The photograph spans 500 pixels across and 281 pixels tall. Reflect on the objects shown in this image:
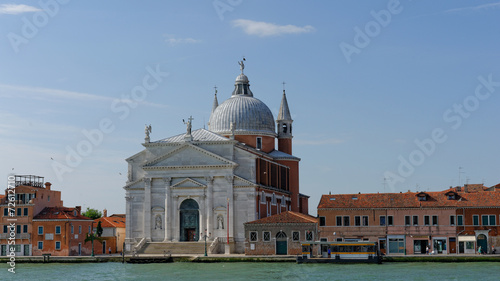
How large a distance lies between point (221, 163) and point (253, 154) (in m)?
2.54

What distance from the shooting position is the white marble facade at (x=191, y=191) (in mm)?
66688

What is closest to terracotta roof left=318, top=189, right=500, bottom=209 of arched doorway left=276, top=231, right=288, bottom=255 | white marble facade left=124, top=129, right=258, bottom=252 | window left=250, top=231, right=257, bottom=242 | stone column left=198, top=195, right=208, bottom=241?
arched doorway left=276, top=231, right=288, bottom=255

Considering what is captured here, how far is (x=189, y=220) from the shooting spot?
67.9 m

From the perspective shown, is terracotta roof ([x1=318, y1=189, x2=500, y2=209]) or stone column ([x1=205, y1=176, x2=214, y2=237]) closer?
terracotta roof ([x1=318, y1=189, x2=500, y2=209])

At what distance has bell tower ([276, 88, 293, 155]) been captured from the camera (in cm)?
8075

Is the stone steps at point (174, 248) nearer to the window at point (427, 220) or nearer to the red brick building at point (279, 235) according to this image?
the red brick building at point (279, 235)

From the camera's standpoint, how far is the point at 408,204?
61.1 metres

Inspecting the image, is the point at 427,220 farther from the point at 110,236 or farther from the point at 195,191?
the point at 110,236

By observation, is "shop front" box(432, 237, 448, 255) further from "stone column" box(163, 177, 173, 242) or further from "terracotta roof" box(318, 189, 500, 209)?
"stone column" box(163, 177, 173, 242)

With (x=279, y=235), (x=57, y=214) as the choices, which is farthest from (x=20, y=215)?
(x=279, y=235)

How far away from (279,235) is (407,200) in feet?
29.8

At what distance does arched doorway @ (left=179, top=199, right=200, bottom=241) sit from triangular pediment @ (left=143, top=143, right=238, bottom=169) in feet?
9.51

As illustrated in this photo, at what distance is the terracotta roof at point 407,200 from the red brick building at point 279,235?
6.38ft

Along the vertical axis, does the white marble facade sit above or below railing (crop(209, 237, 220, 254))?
above
